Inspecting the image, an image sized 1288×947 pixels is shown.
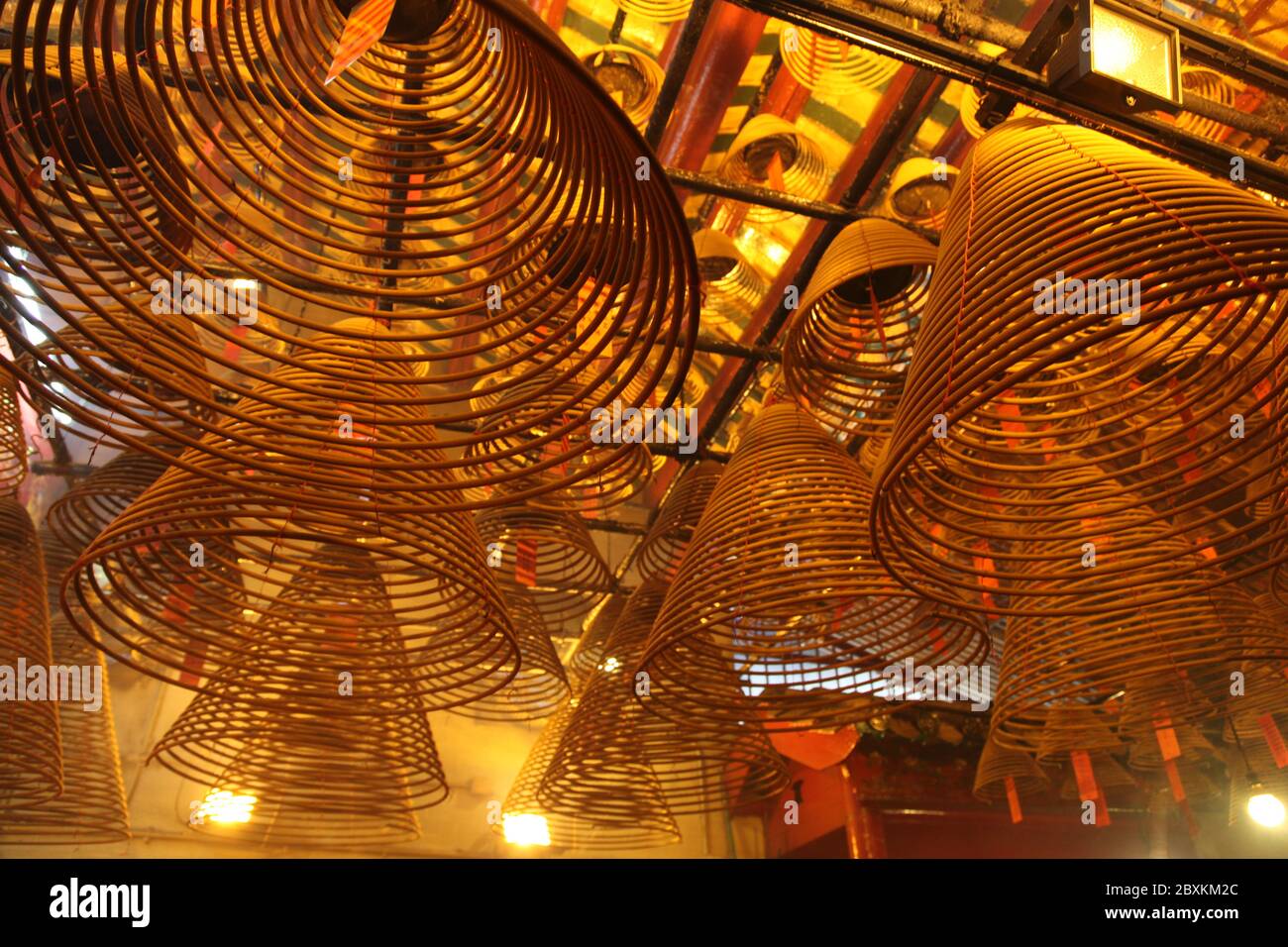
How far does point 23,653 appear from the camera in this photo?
A: 130 inches

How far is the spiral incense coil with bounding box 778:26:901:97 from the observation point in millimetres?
4645

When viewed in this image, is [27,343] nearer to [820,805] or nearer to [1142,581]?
[1142,581]

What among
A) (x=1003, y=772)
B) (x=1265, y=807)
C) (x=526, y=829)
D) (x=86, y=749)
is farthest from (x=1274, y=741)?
(x=86, y=749)

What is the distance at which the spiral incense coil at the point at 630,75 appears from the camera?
4680mm

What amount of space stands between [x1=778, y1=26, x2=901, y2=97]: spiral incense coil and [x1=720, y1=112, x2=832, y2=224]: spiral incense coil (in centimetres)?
26

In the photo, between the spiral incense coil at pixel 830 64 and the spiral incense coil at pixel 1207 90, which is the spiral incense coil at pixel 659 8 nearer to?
the spiral incense coil at pixel 830 64

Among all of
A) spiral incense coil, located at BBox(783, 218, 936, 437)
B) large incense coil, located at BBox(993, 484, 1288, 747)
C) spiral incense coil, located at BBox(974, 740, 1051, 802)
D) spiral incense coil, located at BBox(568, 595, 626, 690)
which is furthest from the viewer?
spiral incense coil, located at BBox(568, 595, 626, 690)

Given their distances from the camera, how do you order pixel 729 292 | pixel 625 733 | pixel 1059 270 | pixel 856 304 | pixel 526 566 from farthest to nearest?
pixel 729 292, pixel 526 566, pixel 625 733, pixel 856 304, pixel 1059 270

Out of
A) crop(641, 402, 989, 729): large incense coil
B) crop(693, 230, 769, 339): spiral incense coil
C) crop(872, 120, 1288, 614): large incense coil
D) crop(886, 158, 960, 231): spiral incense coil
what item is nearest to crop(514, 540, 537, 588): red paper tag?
crop(641, 402, 989, 729): large incense coil

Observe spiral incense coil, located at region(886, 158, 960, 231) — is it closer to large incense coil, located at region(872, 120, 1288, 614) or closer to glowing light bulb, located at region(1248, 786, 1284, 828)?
large incense coil, located at region(872, 120, 1288, 614)

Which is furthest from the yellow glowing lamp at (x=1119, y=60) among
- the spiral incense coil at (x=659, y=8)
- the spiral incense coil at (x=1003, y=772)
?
the spiral incense coil at (x=1003, y=772)

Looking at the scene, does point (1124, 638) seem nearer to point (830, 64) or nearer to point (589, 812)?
point (589, 812)

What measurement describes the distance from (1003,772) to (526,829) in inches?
133
